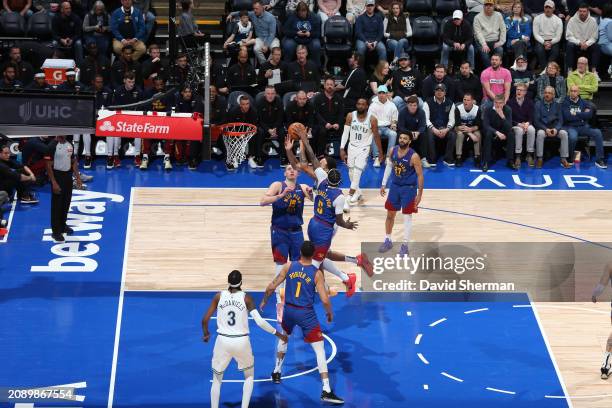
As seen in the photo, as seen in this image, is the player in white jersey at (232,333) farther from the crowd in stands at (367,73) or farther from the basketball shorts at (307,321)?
the crowd in stands at (367,73)

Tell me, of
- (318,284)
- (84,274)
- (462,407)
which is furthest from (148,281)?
(462,407)

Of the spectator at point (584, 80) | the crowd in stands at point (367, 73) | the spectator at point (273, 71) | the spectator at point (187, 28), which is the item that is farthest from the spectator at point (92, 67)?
the spectator at point (584, 80)

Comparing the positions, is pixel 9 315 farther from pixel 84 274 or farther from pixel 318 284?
pixel 318 284

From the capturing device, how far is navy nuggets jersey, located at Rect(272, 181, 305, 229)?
656 inches

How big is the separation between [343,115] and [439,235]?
496 centimetres

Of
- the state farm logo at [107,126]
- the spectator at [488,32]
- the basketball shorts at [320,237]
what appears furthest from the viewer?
the spectator at [488,32]

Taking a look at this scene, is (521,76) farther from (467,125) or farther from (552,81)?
(467,125)

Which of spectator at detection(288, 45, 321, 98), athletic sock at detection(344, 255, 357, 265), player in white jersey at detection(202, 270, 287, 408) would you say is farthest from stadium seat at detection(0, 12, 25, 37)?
player in white jersey at detection(202, 270, 287, 408)

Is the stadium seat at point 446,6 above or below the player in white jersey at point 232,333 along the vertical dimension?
above

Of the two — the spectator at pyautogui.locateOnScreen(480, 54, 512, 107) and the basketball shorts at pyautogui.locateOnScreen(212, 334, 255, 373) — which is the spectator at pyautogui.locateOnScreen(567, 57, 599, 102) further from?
the basketball shorts at pyautogui.locateOnScreen(212, 334, 255, 373)

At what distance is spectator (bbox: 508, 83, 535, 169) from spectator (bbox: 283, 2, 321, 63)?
178 inches

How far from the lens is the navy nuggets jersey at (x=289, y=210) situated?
1667 centimetres

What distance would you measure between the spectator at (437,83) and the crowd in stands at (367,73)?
1.0 inches

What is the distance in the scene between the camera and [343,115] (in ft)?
81.0
